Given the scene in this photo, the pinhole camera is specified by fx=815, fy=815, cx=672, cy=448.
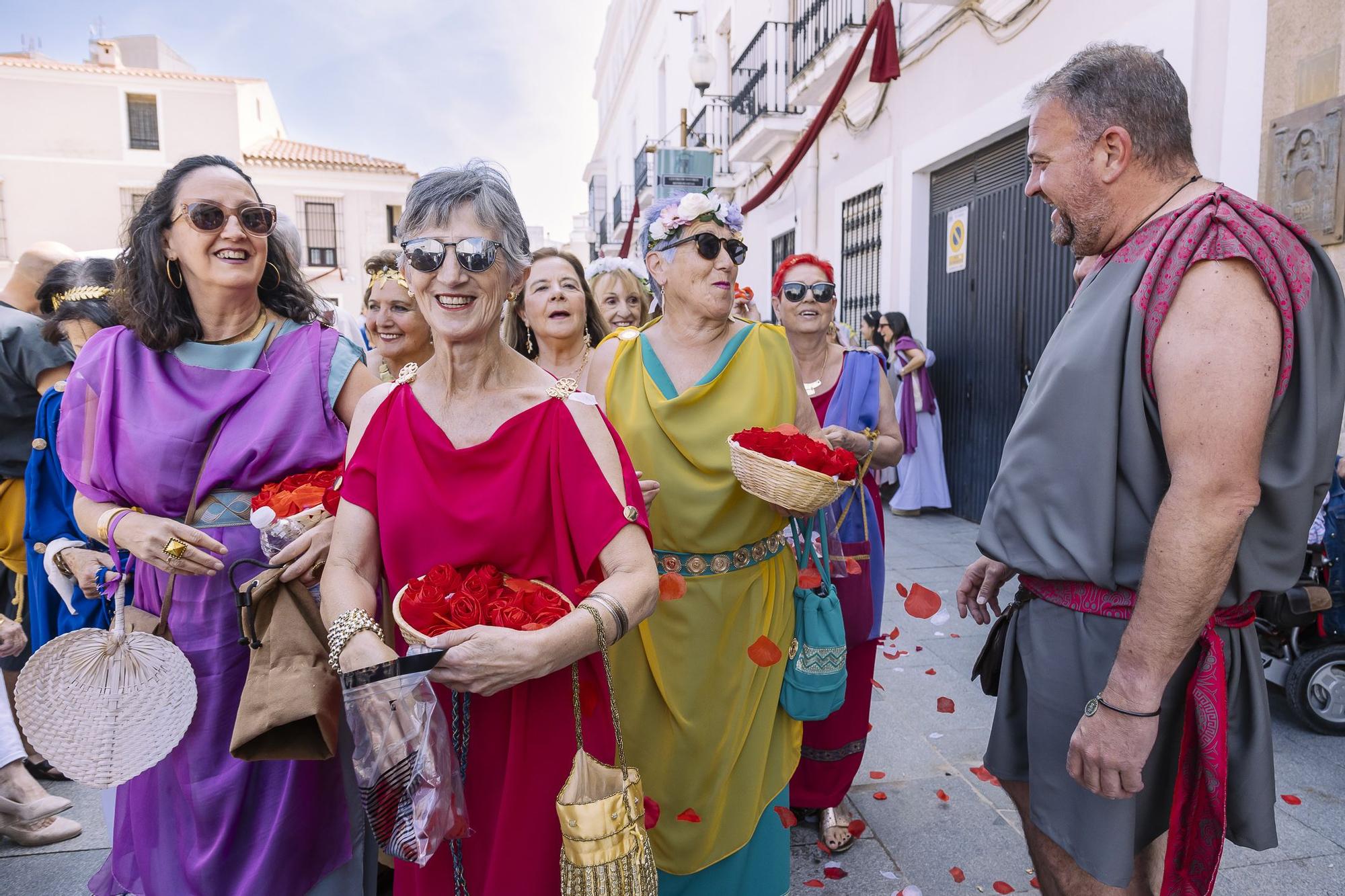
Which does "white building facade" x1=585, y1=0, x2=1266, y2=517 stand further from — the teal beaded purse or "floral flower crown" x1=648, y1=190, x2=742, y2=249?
the teal beaded purse

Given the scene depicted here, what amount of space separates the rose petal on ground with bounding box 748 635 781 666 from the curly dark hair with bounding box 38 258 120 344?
110 inches

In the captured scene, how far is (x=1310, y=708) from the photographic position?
375 centimetres

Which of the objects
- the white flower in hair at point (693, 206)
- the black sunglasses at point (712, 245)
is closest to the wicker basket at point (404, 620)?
the black sunglasses at point (712, 245)

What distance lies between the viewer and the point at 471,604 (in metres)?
1.62

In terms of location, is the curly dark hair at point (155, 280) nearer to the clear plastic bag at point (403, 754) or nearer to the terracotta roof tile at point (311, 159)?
the clear plastic bag at point (403, 754)

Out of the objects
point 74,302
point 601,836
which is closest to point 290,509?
point 601,836

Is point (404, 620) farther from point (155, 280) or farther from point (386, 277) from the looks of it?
point (386, 277)

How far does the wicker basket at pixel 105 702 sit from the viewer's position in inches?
76.4

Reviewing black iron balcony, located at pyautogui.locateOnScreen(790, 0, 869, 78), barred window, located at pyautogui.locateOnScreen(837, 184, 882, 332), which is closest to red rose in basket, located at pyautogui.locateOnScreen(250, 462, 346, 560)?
barred window, located at pyautogui.locateOnScreen(837, 184, 882, 332)

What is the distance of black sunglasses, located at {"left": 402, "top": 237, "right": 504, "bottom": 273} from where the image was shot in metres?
1.77

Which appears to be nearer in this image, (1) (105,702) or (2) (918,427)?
(1) (105,702)

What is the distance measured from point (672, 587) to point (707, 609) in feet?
0.43

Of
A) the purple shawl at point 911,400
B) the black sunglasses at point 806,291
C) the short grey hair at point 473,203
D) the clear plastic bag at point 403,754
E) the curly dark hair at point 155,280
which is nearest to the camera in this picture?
the clear plastic bag at point 403,754

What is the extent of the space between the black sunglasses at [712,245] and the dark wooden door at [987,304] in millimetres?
4558
